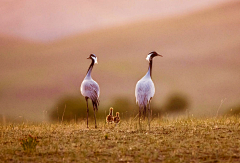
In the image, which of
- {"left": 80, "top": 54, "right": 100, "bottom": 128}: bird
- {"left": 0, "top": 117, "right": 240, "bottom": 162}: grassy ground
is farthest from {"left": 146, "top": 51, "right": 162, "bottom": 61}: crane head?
{"left": 0, "top": 117, "right": 240, "bottom": 162}: grassy ground

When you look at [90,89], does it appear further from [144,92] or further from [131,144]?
[131,144]

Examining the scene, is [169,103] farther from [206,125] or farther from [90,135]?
[90,135]

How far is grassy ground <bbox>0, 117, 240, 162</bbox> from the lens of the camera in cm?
827

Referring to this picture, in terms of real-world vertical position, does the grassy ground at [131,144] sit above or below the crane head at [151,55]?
below

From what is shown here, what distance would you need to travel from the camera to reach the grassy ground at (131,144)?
8.27 metres

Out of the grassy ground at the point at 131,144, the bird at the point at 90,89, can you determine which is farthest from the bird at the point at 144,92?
the bird at the point at 90,89

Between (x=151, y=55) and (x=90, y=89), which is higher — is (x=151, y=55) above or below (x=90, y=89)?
above

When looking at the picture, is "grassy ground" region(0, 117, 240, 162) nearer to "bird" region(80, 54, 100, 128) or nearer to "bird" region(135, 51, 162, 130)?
"bird" region(135, 51, 162, 130)

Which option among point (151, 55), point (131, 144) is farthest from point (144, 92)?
point (131, 144)

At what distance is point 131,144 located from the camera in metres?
9.51

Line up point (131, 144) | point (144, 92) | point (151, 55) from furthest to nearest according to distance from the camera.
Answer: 1. point (151, 55)
2. point (144, 92)
3. point (131, 144)

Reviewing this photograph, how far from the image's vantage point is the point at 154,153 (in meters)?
8.53

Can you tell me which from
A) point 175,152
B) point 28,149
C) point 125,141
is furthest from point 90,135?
point 175,152

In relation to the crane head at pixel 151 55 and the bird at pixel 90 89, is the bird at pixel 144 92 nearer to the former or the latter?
the crane head at pixel 151 55
